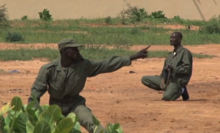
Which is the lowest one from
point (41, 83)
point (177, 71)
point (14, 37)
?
point (14, 37)

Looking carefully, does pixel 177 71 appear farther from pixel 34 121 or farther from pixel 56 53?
pixel 56 53

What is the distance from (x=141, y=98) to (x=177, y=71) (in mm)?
862

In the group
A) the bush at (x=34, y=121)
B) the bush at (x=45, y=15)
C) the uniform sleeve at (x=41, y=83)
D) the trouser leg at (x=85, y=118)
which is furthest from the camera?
the bush at (x=45, y=15)

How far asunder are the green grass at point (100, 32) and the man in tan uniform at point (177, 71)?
10.6 meters

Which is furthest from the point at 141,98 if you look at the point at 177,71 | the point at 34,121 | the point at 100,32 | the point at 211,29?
the point at 211,29

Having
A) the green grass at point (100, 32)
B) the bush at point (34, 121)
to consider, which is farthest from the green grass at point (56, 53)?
the bush at point (34, 121)

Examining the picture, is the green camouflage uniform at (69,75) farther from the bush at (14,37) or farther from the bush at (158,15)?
the bush at (158,15)

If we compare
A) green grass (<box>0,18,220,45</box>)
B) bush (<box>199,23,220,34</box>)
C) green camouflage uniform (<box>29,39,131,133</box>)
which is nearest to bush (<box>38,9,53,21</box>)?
green grass (<box>0,18,220,45</box>)

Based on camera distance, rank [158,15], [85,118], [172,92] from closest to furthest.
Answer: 1. [85,118]
2. [172,92]
3. [158,15]

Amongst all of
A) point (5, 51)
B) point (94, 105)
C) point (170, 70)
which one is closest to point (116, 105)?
point (94, 105)

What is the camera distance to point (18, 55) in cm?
1816

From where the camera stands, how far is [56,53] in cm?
1841

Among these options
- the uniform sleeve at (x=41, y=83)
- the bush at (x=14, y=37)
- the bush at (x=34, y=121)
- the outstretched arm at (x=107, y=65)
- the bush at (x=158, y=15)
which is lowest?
the bush at (x=158, y=15)

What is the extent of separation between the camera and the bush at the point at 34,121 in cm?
380
